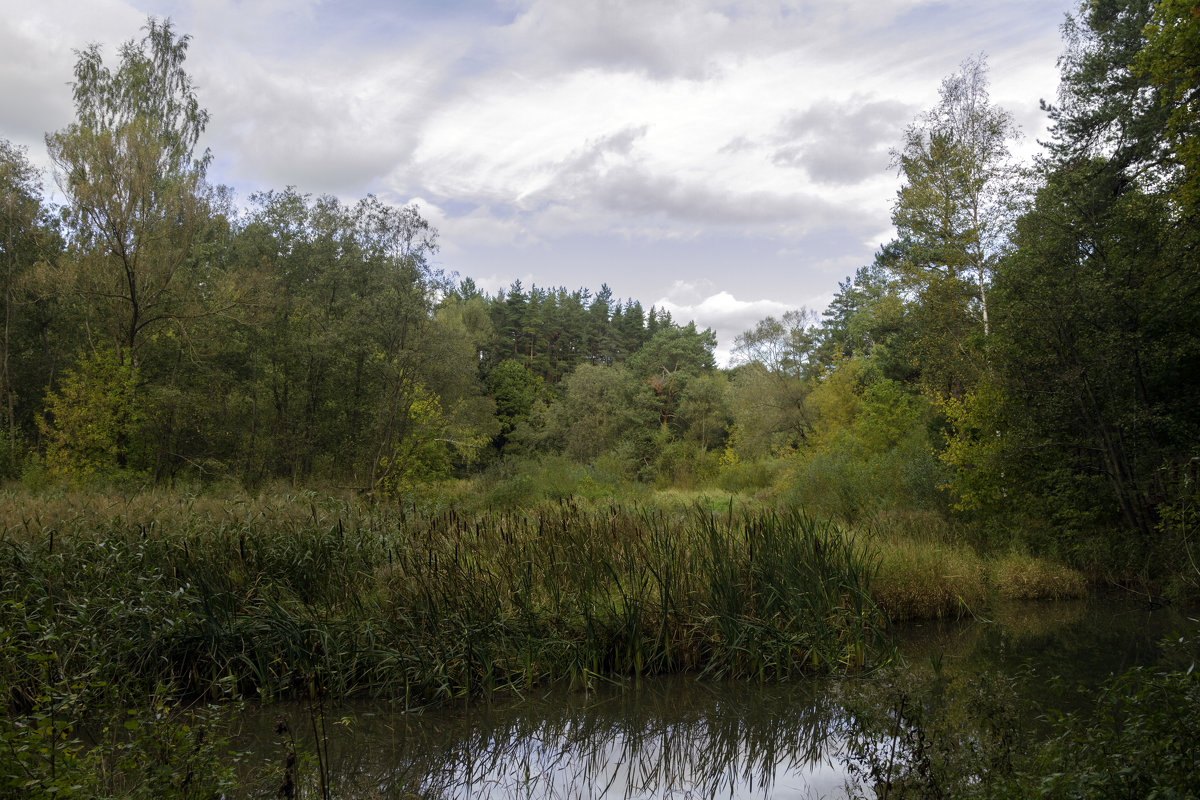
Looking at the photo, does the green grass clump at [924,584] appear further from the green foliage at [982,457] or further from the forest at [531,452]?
the green foliage at [982,457]

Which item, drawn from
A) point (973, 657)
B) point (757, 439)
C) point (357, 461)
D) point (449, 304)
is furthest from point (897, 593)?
point (449, 304)

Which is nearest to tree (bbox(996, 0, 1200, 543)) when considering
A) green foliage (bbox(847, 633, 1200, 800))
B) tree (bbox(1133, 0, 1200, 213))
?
tree (bbox(1133, 0, 1200, 213))

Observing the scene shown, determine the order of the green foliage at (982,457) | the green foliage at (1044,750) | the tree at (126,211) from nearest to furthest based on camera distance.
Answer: the green foliage at (1044,750)
the green foliage at (982,457)
the tree at (126,211)

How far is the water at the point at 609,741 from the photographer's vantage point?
14.3ft

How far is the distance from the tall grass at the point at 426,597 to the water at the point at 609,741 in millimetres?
312

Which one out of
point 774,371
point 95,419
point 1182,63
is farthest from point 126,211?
point 774,371

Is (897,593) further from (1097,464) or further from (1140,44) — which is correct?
(1140,44)

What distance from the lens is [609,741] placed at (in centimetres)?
→ 512

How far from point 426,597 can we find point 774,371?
27982mm

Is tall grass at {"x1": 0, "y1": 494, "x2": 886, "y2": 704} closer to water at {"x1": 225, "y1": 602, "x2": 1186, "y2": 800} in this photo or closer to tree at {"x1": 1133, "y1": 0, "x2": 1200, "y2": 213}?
water at {"x1": 225, "y1": 602, "x2": 1186, "y2": 800}

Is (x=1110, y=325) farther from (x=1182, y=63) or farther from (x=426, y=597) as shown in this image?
(x=426, y=597)

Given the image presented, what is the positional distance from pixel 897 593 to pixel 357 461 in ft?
61.4

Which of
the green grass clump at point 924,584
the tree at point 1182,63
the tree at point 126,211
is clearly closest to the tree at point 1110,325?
the tree at point 1182,63

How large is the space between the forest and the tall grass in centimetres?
4
